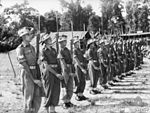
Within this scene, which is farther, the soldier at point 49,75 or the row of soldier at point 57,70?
the soldier at point 49,75

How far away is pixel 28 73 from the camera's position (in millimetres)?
6191

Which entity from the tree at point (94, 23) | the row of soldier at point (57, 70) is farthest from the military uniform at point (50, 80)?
the tree at point (94, 23)

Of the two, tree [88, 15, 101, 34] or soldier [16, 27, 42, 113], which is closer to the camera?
soldier [16, 27, 42, 113]

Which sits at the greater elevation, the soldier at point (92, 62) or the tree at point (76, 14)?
the tree at point (76, 14)

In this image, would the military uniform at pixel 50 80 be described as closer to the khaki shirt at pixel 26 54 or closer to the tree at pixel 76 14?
the khaki shirt at pixel 26 54

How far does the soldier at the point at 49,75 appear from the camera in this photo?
24.0ft

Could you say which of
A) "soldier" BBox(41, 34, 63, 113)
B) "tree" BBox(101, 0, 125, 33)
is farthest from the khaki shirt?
"tree" BBox(101, 0, 125, 33)

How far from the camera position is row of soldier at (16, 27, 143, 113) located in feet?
20.5

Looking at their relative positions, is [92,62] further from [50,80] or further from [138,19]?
[138,19]

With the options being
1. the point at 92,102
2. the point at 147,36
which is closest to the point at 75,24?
the point at 147,36

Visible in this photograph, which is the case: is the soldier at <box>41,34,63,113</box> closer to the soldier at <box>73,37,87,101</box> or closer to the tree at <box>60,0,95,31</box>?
the soldier at <box>73,37,87,101</box>

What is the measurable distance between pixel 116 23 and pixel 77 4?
11178mm

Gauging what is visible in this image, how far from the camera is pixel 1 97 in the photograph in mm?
10773

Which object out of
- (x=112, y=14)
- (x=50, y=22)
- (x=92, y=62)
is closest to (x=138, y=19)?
(x=112, y=14)
